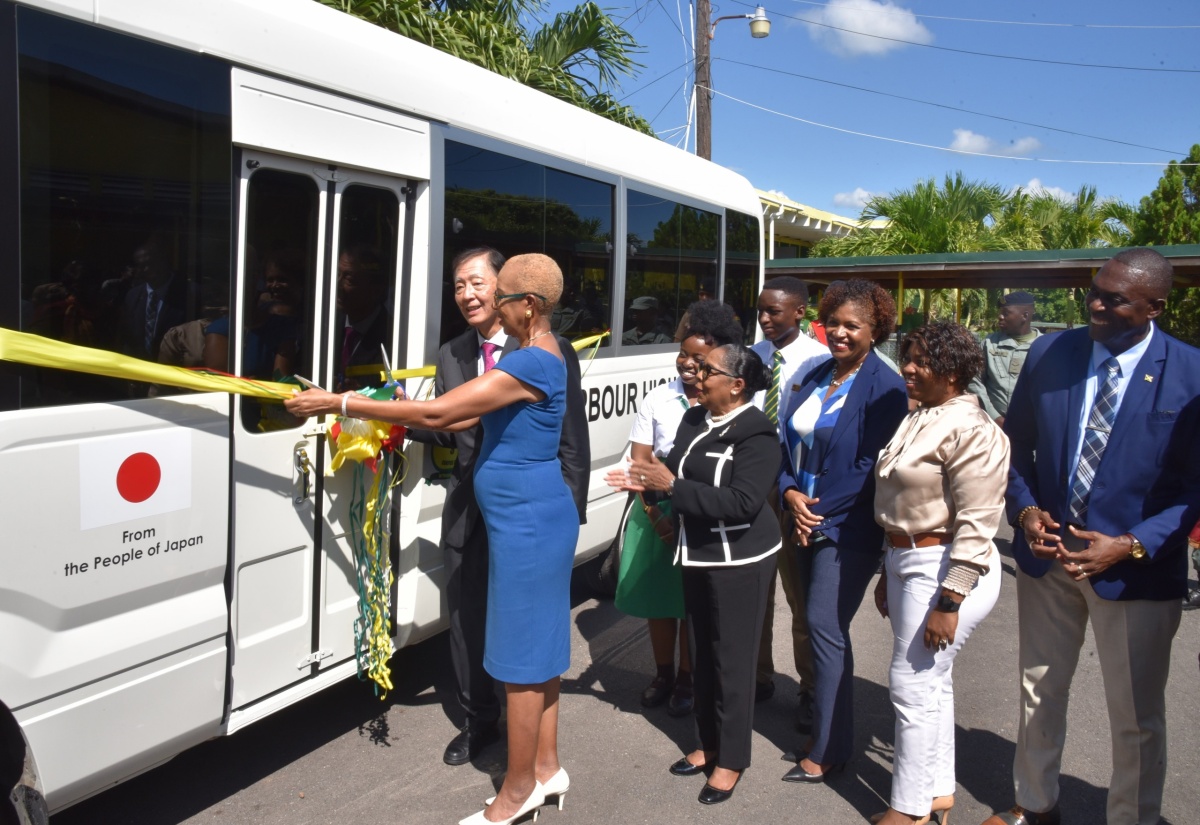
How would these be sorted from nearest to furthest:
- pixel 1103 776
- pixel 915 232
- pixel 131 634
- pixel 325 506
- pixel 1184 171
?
pixel 131 634 < pixel 325 506 < pixel 1103 776 < pixel 915 232 < pixel 1184 171

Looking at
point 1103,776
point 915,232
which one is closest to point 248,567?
point 1103,776

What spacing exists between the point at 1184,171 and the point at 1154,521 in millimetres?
20801

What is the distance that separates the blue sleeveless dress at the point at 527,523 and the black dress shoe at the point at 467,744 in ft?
2.72

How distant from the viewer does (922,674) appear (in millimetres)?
3430

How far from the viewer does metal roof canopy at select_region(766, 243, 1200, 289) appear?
11.3m

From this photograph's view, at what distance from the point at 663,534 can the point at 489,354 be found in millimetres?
1102

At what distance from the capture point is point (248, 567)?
345 cm

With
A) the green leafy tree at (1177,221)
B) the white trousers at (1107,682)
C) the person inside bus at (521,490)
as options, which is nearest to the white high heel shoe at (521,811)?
the person inside bus at (521,490)

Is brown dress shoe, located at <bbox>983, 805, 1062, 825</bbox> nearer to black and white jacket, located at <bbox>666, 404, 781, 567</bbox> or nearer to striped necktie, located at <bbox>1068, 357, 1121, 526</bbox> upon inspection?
striped necktie, located at <bbox>1068, 357, 1121, 526</bbox>

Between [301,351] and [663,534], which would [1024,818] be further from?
[301,351]

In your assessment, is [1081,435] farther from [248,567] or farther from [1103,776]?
[248,567]

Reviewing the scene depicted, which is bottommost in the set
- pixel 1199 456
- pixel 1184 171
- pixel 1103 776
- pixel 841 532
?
pixel 1103 776

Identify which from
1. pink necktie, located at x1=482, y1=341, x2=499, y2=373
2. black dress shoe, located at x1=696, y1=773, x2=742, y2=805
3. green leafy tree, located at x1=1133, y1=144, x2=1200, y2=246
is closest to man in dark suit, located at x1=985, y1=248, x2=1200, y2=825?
black dress shoe, located at x1=696, y1=773, x2=742, y2=805

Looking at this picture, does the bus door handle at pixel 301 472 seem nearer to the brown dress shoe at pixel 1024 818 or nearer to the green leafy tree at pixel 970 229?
the brown dress shoe at pixel 1024 818
